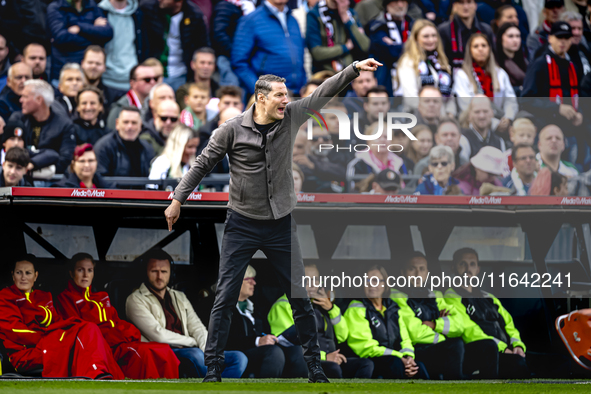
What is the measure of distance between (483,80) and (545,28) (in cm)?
99

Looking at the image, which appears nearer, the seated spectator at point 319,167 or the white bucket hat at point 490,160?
the seated spectator at point 319,167

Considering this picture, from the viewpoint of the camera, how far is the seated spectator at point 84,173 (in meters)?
6.38

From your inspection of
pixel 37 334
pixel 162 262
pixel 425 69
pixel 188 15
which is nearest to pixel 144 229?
pixel 162 262

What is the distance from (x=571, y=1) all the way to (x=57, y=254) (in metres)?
6.28

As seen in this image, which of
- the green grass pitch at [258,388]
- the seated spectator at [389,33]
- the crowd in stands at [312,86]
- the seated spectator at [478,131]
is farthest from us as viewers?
the seated spectator at [389,33]

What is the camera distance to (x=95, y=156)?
6.52 meters

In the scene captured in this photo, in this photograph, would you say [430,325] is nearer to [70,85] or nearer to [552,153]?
[552,153]

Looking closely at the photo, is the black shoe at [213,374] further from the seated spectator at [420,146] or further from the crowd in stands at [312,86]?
the seated spectator at [420,146]

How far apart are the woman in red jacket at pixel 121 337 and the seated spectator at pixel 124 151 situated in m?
1.79

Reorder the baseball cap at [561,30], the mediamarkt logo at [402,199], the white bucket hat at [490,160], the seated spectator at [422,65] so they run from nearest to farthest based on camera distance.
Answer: the mediamarkt logo at [402,199]
the white bucket hat at [490,160]
the seated spectator at [422,65]
the baseball cap at [561,30]

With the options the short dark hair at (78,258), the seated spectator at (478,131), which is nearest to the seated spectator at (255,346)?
the short dark hair at (78,258)

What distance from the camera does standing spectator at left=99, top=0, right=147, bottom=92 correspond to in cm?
711

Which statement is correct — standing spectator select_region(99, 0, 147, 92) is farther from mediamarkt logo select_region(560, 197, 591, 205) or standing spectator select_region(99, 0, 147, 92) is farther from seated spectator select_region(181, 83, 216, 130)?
mediamarkt logo select_region(560, 197, 591, 205)

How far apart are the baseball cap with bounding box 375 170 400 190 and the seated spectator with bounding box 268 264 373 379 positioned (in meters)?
1.45
